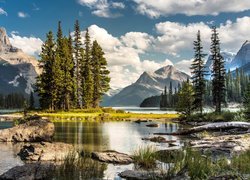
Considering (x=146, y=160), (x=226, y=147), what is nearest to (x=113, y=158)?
(x=146, y=160)

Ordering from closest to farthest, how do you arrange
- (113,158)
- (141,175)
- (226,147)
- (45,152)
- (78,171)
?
(141,175) → (78,171) → (113,158) → (45,152) → (226,147)

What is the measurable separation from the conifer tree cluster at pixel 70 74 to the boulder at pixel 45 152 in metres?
58.9

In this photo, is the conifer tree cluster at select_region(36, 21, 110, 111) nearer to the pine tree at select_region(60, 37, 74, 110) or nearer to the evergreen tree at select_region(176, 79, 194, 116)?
the pine tree at select_region(60, 37, 74, 110)

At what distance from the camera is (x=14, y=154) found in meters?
22.5

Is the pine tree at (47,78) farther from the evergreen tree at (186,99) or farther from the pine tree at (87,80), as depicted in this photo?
the evergreen tree at (186,99)

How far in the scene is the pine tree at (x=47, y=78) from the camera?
265 ft

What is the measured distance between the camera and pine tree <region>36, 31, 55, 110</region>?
8075cm

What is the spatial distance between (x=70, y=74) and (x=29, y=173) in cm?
7738

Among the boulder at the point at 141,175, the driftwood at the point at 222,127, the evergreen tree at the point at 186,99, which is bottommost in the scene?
the boulder at the point at 141,175

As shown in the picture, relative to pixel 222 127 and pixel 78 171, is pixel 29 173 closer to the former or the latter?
Answer: pixel 78 171

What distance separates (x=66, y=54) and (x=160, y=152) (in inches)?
2745

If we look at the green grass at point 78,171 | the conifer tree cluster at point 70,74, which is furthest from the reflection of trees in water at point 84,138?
the conifer tree cluster at point 70,74

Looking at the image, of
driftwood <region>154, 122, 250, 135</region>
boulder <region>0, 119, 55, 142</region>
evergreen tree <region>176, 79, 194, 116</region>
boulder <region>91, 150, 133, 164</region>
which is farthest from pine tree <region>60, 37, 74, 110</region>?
boulder <region>91, 150, 133, 164</region>

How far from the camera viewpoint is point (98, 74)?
309 ft
